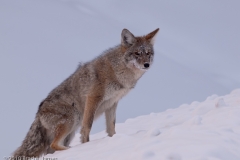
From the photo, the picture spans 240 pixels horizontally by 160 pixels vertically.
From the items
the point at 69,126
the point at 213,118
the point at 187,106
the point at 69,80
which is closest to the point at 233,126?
the point at 213,118

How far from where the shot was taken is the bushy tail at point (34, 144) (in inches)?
331

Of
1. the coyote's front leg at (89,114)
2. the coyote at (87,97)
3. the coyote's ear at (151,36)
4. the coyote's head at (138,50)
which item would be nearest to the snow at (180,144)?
the coyote's front leg at (89,114)

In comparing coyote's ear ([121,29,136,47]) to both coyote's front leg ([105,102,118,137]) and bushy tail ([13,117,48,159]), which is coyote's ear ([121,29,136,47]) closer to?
coyote's front leg ([105,102,118,137])

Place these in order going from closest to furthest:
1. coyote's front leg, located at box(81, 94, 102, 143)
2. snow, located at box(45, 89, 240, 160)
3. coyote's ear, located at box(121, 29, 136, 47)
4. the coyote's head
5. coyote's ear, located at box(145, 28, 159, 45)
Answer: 1. snow, located at box(45, 89, 240, 160)
2. coyote's front leg, located at box(81, 94, 102, 143)
3. the coyote's head
4. coyote's ear, located at box(121, 29, 136, 47)
5. coyote's ear, located at box(145, 28, 159, 45)

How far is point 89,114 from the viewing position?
27.2ft

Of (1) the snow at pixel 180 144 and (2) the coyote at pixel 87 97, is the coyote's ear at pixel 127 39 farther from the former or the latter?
(1) the snow at pixel 180 144

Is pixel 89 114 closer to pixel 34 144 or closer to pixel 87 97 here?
pixel 87 97

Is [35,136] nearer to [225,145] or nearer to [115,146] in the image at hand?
[115,146]

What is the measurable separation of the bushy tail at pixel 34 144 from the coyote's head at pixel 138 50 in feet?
8.28

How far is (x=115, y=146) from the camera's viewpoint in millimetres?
6090

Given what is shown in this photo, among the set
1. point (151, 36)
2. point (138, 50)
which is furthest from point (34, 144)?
point (151, 36)

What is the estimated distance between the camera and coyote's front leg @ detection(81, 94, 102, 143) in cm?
831

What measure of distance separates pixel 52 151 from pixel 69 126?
0.70m

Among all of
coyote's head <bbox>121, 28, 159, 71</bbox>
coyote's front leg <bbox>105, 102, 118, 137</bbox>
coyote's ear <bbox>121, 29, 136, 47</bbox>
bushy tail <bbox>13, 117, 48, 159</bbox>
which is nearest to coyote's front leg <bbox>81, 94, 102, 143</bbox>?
coyote's front leg <bbox>105, 102, 118, 137</bbox>
